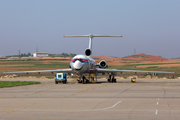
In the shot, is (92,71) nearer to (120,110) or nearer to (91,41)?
(91,41)

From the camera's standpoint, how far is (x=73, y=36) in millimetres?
51500

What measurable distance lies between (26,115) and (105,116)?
3.89 meters

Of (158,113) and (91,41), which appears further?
(91,41)

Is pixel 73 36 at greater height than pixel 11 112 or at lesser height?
greater

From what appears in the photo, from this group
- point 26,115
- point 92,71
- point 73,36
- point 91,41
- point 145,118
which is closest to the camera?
point 145,118

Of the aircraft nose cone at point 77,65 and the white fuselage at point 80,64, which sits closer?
the aircraft nose cone at point 77,65

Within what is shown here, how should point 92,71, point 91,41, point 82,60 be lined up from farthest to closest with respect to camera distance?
point 91,41 < point 92,71 < point 82,60

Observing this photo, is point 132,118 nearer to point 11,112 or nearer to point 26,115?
point 26,115

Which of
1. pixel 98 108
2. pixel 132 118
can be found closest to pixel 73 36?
pixel 98 108

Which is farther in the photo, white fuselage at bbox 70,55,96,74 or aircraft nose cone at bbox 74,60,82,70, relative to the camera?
white fuselage at bbox 70,55,96,74

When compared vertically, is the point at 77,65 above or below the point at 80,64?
below

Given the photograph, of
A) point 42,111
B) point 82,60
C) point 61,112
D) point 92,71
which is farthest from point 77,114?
point 92,71

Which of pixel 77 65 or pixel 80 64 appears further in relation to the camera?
pixel 80 64

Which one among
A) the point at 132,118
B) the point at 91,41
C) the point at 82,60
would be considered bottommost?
the point at 132,118
